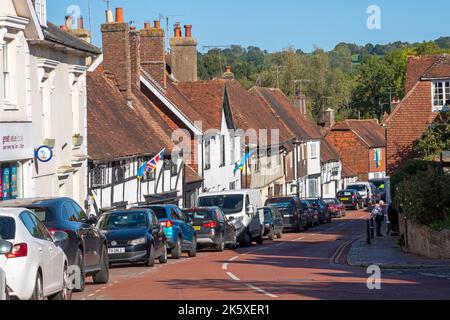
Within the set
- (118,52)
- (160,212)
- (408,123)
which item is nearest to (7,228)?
(160,212)

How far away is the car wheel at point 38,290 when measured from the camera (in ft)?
48.5

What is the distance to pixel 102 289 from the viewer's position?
20062 millimetres

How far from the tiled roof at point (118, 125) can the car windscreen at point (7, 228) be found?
2346 centimetres

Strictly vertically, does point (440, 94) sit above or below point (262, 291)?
above

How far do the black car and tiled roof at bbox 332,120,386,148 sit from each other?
270 feet

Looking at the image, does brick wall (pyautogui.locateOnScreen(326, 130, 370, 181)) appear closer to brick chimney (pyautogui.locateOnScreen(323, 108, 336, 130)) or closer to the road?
brick chimney (pyautogui.locateOnScreen(323, 108, 336, 130))

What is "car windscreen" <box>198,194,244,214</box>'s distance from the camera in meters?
40.9

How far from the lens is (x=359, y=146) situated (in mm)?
109438

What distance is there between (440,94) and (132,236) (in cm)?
3652

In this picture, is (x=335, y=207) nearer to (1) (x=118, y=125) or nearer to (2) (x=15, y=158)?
(1) (x=118, y=125)

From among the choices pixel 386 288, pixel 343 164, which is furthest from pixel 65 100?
pixel 343 164

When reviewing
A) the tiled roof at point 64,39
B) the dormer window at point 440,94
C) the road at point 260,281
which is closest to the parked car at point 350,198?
the dormer window at point 440,94

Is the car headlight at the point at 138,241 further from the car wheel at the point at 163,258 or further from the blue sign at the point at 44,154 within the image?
the blue sign at the point at 44,154

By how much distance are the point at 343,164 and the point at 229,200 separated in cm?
7050
